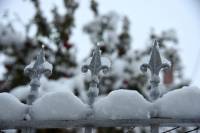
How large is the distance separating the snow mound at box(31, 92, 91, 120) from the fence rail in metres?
0.03

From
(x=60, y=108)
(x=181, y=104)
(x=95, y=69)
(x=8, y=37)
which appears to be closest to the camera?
(x=181, y=104)

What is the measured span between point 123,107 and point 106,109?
91 millimetres

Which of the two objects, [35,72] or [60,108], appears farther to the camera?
[35,72]

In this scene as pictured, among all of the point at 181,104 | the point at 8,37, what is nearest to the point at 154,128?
the point at 181,104

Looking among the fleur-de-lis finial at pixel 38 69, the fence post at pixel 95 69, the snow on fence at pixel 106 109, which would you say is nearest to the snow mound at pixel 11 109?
the snow on fence at pixel 106 109

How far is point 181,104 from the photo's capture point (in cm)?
139

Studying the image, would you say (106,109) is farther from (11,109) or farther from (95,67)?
(11,109)

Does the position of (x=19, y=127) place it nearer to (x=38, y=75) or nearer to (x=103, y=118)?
(x=38, y=75)

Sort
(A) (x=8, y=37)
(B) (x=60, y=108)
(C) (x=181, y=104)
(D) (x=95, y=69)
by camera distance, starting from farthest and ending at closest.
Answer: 1. (A) (x=8, y=37)
2. (D) (x=95, y=69)
3. (B) (x=60, y=108)
4. (C) (x=181, y=104)

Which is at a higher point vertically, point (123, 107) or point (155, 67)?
point (155, 67)

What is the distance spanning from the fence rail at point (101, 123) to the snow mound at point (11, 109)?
36mm

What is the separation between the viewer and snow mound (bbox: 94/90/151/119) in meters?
1.42

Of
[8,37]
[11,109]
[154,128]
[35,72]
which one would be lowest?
[154,128]

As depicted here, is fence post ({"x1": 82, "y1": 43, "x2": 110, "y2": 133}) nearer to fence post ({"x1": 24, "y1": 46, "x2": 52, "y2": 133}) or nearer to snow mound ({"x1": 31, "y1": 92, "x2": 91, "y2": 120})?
snow mound ({"x1": 31, "y1": 92, "x2": 91, "y2": 120})
